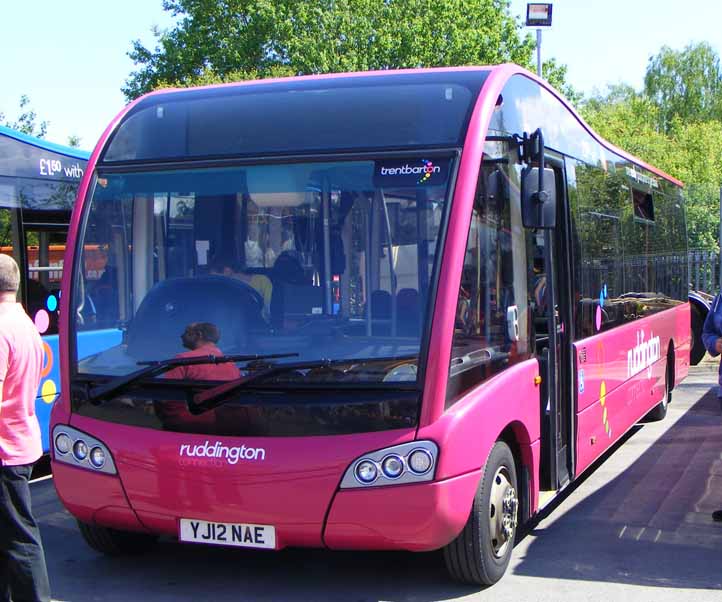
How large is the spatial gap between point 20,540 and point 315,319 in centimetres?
183

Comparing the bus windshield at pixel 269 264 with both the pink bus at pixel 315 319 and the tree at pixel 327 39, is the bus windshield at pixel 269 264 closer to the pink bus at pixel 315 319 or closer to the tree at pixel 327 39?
the pink bus at pixel 315 319

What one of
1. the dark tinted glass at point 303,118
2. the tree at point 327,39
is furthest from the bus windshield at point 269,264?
the tree at point 327,39

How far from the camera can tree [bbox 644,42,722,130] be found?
56062 mm

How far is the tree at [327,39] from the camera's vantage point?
36094 millimetres

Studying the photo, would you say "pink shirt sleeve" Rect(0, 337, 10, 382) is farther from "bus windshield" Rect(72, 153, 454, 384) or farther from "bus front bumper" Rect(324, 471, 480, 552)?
"bus front bumper" Rect(324, 471, 480, 552)

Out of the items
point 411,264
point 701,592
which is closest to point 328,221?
point 411,264

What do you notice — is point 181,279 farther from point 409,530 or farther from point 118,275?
point 409,530

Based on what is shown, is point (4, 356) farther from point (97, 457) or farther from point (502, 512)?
point (502, 512)

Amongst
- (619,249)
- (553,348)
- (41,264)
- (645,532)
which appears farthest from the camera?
(619,249)

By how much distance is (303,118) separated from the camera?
5656 mm

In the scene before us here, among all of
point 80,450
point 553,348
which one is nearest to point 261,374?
point 80,450

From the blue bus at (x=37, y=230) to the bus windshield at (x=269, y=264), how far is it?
3.08 m

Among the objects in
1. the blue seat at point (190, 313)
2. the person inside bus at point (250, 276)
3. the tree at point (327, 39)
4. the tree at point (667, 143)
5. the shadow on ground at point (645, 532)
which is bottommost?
the shadow on ground at point (645, 532)

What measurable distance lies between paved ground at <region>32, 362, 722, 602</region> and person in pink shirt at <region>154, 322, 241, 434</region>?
99 centimetres
